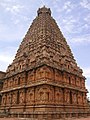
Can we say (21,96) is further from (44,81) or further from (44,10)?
(44,10)

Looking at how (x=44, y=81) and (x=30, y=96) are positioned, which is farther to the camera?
(x=30, y=96)

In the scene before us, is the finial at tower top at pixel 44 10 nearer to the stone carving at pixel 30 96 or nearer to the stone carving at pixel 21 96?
the stone carving at pixel 21 96

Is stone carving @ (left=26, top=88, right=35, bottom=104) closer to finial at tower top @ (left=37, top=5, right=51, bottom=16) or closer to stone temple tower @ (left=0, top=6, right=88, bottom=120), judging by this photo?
stone temple tower @ (left=0, top=6, right=88, bottom=120)

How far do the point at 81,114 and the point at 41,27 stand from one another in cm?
1869

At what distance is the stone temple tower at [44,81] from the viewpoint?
2473 cm

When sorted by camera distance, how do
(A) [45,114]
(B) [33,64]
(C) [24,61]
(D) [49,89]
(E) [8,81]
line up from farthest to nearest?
(E) [8,81] → (C) [24,61] → (B) [33,64] → (D) [49,89] → (A) [45,114]

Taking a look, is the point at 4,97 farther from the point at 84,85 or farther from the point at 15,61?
the point at 84,85

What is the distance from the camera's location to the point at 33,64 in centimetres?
2855

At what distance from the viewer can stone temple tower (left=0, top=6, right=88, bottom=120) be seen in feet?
81.1

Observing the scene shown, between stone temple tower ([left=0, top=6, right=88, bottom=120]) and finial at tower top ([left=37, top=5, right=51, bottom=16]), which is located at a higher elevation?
finial at tower top ([left=37, top=5, right=51, bottom=16])

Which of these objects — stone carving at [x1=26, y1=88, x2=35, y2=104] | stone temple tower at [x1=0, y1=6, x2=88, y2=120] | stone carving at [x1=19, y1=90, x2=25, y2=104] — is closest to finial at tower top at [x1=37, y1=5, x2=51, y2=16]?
stone temple tower at [x1=0, y1=6, x2=88, y2=120]

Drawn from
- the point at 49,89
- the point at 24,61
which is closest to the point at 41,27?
the point at 24,61

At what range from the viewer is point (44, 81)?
80.6 ft

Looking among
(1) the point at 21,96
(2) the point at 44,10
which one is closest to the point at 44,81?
(1) the point at 21,96
